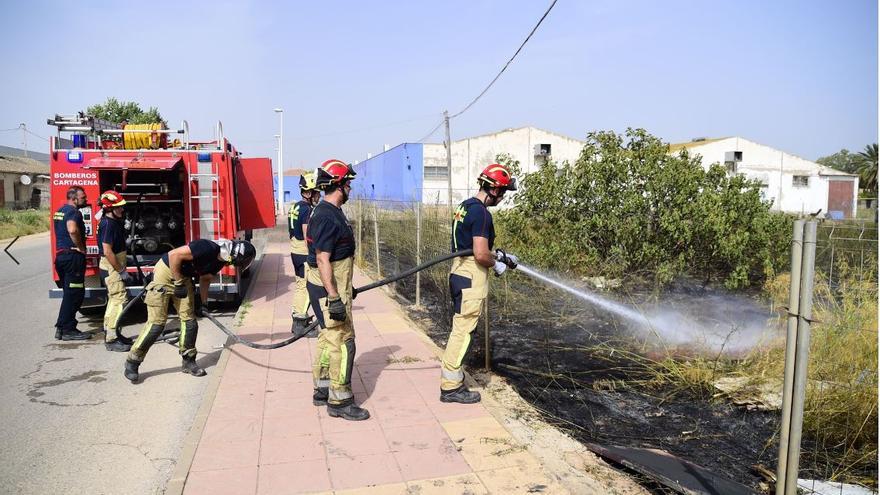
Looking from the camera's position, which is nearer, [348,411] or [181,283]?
[348,411]

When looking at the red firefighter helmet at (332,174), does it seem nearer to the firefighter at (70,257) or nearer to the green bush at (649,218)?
the firefighter at (70,257)

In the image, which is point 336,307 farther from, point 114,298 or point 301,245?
point 114,298

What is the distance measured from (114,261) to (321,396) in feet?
11.3

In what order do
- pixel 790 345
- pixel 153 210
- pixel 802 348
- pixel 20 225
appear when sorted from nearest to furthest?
pixel 802 348
pixel 790 345
pixel 153 210
pixel 20 225

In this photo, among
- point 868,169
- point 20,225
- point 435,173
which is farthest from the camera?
point 868,169

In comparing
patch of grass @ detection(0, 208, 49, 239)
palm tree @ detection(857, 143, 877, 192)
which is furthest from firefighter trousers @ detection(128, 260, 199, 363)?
palm tree @ detection(857, 143, 877, 192)

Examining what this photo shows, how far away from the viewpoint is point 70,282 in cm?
679

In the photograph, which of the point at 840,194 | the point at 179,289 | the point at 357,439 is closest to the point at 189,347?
the point at 179,289

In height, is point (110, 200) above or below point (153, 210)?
above

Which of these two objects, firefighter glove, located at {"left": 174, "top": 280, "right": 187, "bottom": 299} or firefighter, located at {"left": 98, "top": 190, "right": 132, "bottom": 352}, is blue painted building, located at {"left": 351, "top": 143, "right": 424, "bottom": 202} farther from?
firefighter glove, located at {"left": 174, "top": 280, "right": 187, "bottom": 299}

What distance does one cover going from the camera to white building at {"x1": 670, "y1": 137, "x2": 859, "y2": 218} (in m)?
36.8

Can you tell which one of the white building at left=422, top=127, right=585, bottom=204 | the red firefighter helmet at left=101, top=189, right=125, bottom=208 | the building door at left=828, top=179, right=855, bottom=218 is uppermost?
the white building at left=422, top=127, right=585, bottom=204

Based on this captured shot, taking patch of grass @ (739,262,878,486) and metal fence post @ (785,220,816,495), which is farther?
patch of grass @ (739,262,878,486)

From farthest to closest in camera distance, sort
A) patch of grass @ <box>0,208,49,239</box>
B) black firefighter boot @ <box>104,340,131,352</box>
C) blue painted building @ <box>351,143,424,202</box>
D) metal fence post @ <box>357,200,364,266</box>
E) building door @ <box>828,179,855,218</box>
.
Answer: building door @ <box>828,179,855,218</box>, blue painted building @ <box>351,143,424,202</box>, patch of grass @ <box>0,208,49,239</box>, metal fence post @ <box>357,200,364,266</box>, black firefighter boot @ <box>104,340,131,352</box>
